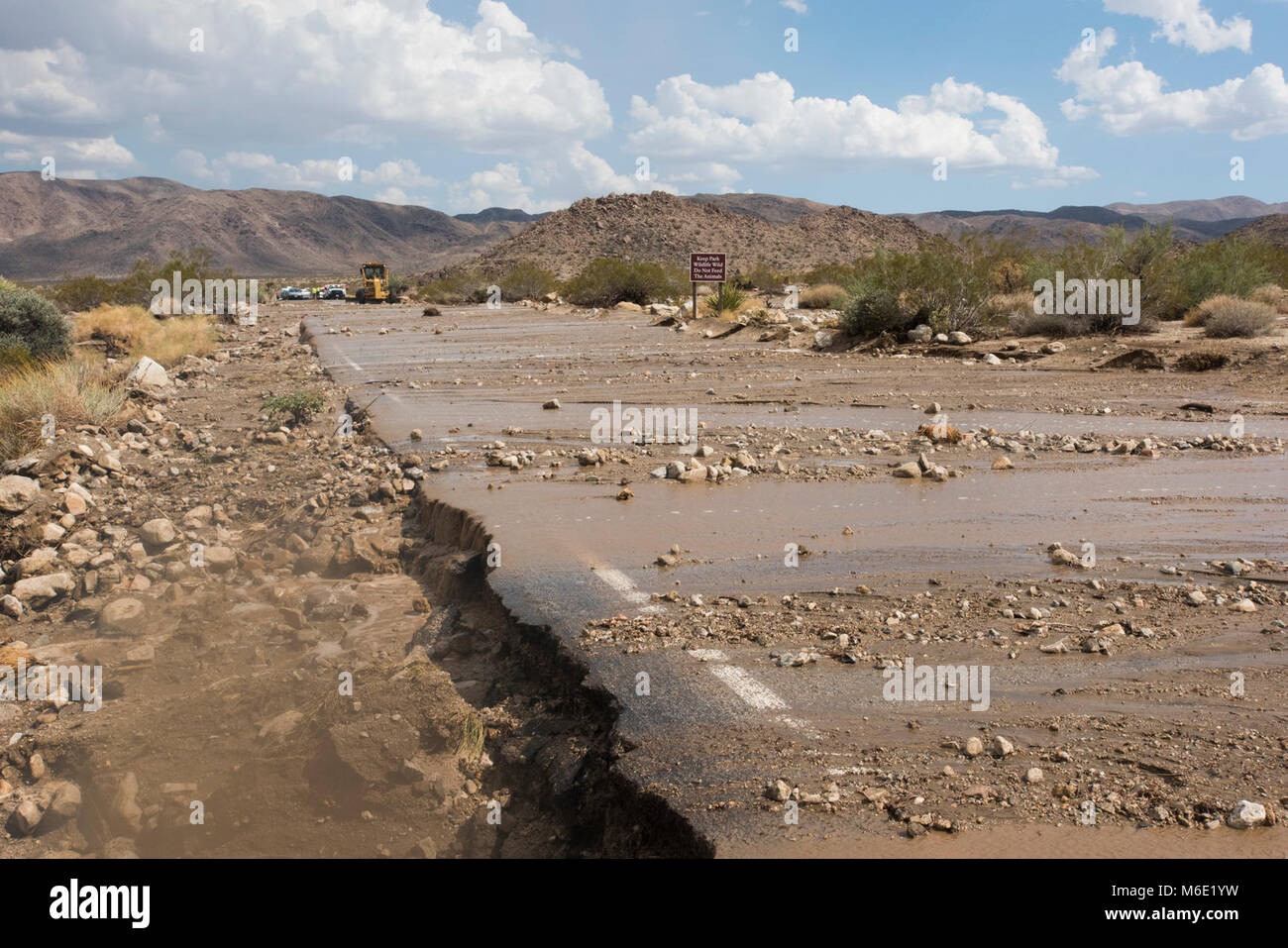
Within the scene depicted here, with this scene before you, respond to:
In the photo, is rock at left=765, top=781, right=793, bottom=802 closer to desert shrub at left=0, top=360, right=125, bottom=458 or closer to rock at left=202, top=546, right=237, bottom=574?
rock at left=202, top=546, right=237, bottom=574

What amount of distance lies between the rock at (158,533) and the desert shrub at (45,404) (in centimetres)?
412

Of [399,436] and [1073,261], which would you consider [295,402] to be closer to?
[399,436]

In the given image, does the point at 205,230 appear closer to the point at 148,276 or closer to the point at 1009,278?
the point at 148,276

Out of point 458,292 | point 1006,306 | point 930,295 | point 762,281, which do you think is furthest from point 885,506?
point 458,292

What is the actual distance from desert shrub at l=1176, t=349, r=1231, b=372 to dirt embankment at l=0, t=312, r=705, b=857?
43.8 ft

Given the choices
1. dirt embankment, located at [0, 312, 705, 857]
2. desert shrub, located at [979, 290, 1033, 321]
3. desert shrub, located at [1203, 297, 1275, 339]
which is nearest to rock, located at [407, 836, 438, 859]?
dirt embankment, located at [0, 312, 705, 857]

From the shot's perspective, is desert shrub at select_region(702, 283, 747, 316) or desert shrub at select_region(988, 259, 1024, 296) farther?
desert shrub at select_region(702, 283, 747, 316)


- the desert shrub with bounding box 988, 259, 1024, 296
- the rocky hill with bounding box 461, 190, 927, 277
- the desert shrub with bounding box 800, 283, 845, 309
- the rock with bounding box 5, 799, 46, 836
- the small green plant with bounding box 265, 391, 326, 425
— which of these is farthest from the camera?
the rocky hill with bounding box 461, 190, 927, 277

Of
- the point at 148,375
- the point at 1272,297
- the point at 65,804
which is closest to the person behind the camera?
the point at 65,804

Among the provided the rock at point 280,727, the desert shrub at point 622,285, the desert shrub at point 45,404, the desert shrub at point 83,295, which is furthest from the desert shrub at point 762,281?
the rock at point 280,727

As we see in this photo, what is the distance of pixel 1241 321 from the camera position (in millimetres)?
18328

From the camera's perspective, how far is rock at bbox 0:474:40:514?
8.87 m

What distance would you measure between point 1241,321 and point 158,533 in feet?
61.3

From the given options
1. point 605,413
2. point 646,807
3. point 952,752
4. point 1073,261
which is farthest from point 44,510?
point 1073,261
